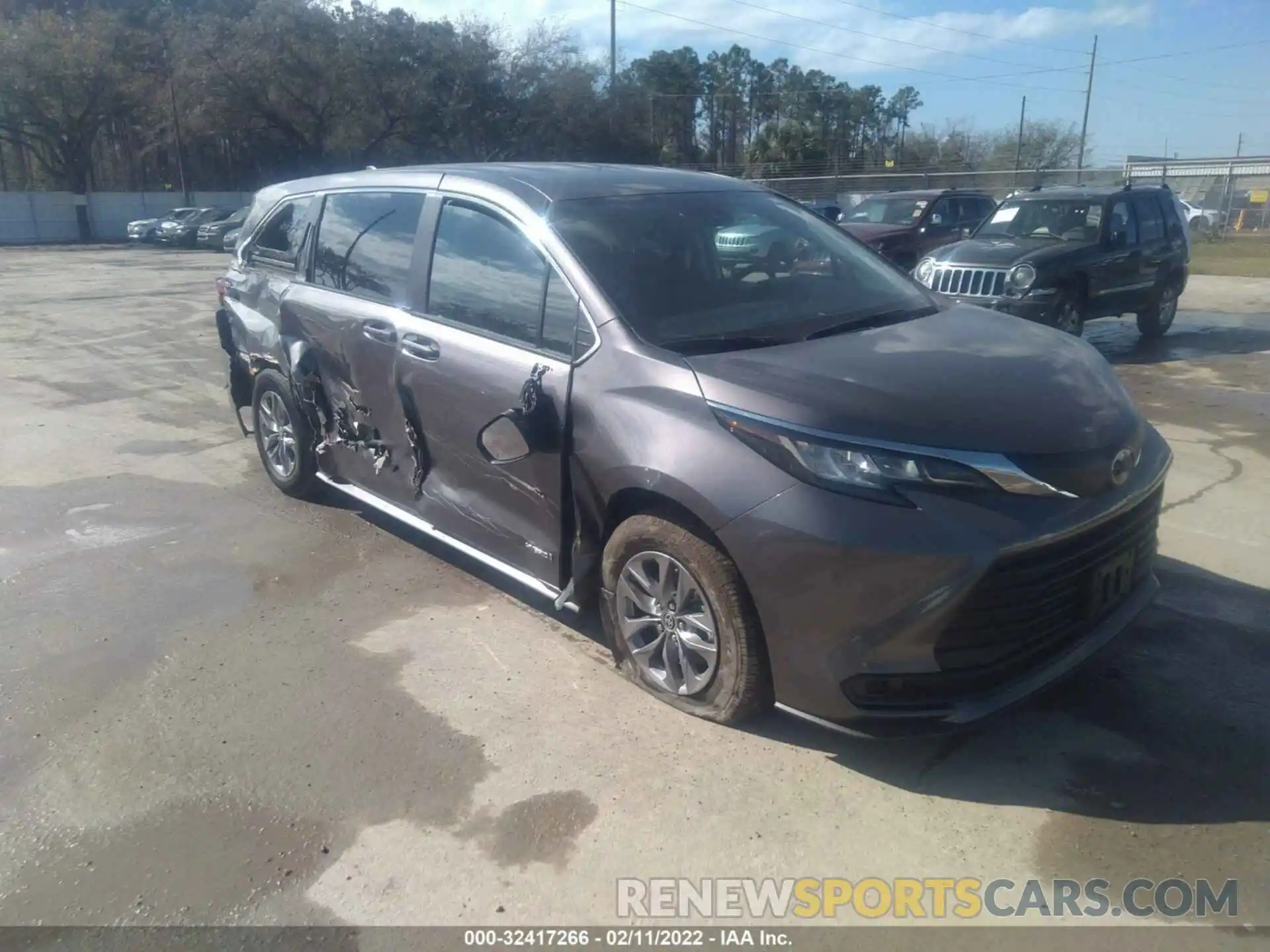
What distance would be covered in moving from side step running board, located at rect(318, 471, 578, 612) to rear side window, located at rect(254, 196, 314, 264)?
127 cm

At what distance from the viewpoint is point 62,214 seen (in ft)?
153

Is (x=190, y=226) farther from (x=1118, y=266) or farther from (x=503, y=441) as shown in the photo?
(x=503, y=441)

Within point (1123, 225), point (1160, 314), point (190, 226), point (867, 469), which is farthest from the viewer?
point (190, 226)

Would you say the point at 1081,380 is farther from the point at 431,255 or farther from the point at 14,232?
the point at 14,232

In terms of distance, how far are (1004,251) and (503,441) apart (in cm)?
801

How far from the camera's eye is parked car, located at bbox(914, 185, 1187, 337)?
399 inches

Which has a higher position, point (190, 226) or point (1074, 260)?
point (1074, 260)

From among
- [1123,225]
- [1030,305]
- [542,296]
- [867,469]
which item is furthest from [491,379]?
[1123,225]

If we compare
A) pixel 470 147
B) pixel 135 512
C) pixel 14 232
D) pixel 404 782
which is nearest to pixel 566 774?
pixel 404 782

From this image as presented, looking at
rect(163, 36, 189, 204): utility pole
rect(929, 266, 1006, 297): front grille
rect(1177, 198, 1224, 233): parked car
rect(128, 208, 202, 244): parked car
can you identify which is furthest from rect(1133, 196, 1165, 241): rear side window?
rect(163, 36, 189, 204): utility pole

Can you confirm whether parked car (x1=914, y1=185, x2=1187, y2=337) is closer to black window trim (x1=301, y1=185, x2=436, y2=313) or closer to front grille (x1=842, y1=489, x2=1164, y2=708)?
black window trim (x1=301, y1=185, x2=436, y2=313)

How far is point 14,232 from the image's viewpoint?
45.7m

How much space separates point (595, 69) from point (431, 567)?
48.6 metres

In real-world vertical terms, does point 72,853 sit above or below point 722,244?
below
